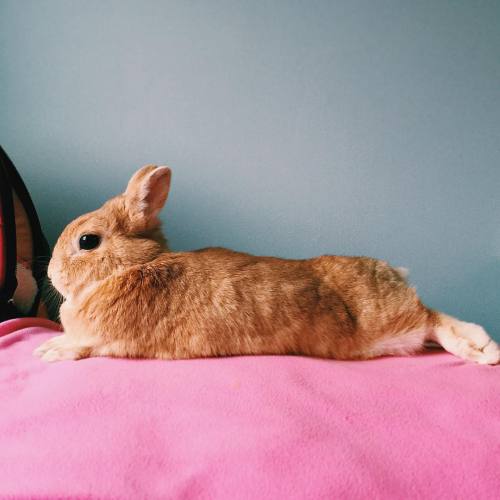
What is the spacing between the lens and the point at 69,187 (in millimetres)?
1563

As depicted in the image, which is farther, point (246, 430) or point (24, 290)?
point (24, 290)

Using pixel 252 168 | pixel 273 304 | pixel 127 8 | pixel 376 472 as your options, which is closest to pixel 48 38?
pixel 127 8

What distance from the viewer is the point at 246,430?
0.66m

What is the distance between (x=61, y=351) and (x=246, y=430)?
1.70ft

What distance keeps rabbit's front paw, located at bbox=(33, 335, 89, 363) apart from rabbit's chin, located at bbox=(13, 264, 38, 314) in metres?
0.35

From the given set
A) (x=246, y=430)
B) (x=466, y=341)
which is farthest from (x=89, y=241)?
(x=466, y=341)

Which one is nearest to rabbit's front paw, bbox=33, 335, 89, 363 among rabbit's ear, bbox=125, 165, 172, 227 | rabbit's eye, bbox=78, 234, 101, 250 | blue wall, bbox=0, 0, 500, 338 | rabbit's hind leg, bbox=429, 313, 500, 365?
rabbit's eye, bbox=78, 234, 101, 250

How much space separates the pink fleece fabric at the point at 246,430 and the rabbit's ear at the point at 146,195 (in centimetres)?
36

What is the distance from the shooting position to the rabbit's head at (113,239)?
1030 mm

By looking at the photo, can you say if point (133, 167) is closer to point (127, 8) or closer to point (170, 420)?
point (127, 8)

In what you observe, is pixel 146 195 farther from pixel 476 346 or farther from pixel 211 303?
pixel 476 346

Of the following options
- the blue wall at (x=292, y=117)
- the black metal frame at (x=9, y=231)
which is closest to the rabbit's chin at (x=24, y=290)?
the black metal frame at (x=9, y=231)

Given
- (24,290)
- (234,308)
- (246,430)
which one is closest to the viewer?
(246,430)

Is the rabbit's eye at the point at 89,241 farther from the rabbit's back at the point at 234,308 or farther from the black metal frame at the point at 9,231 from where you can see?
the black metal frame at the point at 9,231
